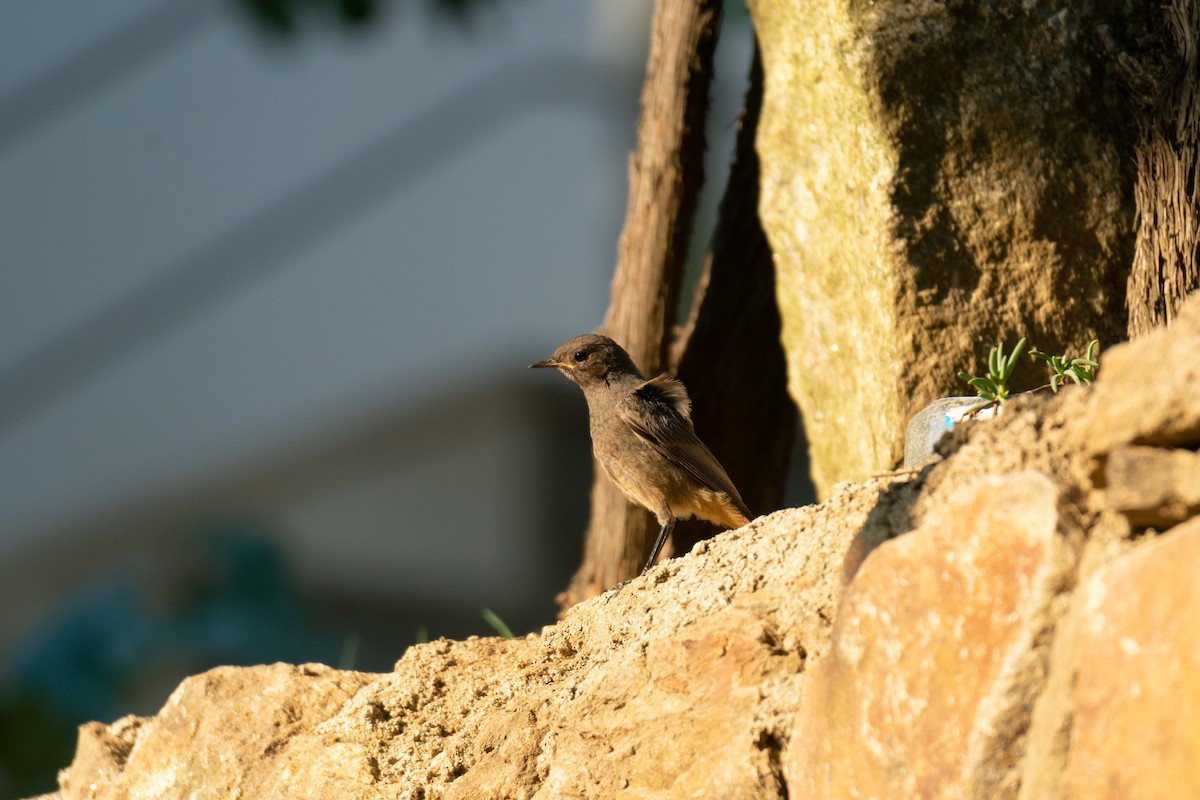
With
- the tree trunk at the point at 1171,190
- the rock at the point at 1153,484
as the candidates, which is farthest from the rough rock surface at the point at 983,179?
the rock at the point at 1153,484

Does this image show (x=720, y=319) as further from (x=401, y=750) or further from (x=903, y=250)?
(x=401, y=750)

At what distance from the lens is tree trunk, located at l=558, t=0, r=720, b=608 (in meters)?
6.20

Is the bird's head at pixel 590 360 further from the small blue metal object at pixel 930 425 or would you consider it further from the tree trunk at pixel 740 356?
the small blue metal object at pixel 930 425

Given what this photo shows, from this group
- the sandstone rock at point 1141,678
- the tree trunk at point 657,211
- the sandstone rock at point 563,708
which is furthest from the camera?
the tree trunk at point 657,211

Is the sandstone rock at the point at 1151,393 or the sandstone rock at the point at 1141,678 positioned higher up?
the sandstone rock at the point at 1151,393

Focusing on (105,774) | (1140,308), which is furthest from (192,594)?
(1140,308)

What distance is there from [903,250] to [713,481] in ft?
4.23

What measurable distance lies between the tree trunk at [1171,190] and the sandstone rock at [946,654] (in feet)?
6.54

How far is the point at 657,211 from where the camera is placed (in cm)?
627

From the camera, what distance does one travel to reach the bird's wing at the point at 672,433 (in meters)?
5.52

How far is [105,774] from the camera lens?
13.9 feet

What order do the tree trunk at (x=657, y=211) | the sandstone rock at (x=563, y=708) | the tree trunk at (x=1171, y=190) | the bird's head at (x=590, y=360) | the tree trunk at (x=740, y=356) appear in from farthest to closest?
1. the tree trunk at (x=740, y=356)
2. the tree trunk at (x=657, y=211)
3. the bird's head at (x=590, y=360)
4. the tree trunk at (x=1171, y=190)
5. the sandstone rock at (x=563, y=708)

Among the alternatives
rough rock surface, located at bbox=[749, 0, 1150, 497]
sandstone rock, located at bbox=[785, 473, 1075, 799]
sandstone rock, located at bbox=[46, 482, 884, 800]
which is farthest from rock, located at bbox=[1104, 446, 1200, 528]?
rough rock surface, located at bbox=[749, 0, 1150, 497]

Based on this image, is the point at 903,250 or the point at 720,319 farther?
the point at 720,319
